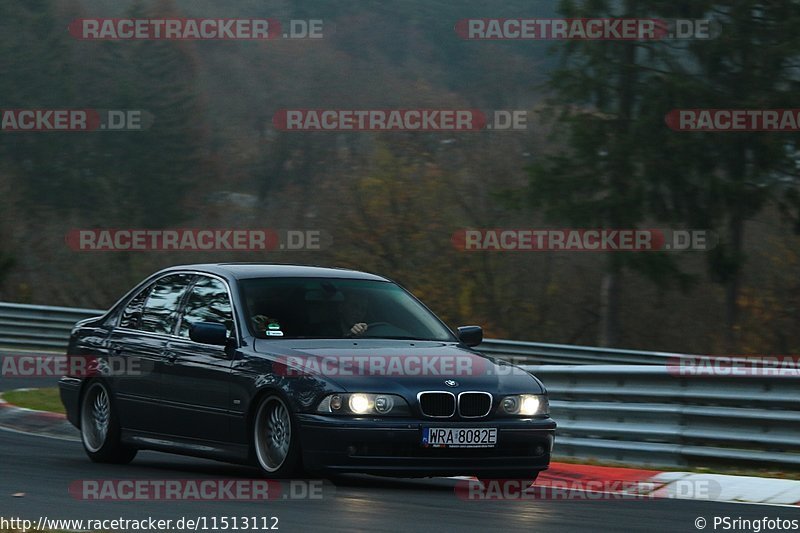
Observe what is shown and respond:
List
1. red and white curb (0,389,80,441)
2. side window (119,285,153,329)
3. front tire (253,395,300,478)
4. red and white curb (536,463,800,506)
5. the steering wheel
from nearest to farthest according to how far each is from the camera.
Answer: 1. front tire (253,395,300,478)
2. red and white curb (536,463,800,506)
3. the steering wheel
4. side window (119,285,153,329)
5. red and white curb (0,389,80,441)

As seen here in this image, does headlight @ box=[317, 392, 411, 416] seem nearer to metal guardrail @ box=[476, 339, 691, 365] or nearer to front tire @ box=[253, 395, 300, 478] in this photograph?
front tire @ box=[253, 395, 300, 478]

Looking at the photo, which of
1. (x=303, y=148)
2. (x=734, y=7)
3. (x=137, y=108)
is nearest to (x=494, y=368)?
(x=734, y=7)

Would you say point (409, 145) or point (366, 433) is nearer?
point (366, 433)

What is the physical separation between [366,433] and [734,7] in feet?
86.8

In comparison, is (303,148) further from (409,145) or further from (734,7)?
(734,7)

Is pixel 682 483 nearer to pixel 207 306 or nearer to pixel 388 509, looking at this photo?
pixel 388 509

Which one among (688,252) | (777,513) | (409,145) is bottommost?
(777,513)

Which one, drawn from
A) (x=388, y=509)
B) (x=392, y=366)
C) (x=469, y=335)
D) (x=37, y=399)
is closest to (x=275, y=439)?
(x=392, y=366)

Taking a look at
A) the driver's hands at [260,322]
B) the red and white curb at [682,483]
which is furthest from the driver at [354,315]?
the red and white curb at [682,483]

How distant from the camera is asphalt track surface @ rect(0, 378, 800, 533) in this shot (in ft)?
25.6

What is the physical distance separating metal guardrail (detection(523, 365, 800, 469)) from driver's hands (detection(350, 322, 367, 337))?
1.75 meters

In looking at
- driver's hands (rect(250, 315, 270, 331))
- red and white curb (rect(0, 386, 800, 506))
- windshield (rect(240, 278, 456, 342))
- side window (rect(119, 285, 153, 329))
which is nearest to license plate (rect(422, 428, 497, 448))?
red and white curb (rect(0, 386, 800, 506))

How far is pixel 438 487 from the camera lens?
32.5 ft

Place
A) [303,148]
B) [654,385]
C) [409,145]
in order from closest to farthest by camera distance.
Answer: [654,385], [409,145], [303,148]
